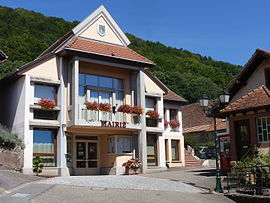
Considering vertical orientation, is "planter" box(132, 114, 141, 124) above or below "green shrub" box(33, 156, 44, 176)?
Result: above

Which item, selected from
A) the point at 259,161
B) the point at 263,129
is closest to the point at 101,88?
→ the point at 263,129

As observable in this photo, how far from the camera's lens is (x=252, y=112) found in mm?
19828

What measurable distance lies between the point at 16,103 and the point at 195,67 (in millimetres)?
69667

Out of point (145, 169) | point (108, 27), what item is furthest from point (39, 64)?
point (145, 169)

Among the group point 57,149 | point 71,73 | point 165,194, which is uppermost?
point 71,73

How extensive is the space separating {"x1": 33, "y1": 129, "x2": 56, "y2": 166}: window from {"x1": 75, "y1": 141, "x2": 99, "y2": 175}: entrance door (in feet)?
7.49

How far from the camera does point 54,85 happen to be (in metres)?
24.1

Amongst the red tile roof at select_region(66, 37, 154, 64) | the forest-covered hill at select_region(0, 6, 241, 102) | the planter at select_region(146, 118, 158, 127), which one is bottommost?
the planter at select_region(146, 118, 158, 127)

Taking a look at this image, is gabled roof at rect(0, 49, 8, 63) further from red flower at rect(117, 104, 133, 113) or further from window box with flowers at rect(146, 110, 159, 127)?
window box with flowers at rect(146, 110, 159, 127)

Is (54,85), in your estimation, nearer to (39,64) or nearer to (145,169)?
(39,64)

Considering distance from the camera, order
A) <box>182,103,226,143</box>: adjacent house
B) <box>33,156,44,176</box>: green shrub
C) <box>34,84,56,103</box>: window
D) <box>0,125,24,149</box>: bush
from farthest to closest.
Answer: <box>182,103,226,143</box>: adjacent house → <box>34,84,56,103</box>: window → <box>33,156,44,176</box>: green shrub → <box>0,125,24,149</box>: bush

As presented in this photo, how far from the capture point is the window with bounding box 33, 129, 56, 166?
75.1 ft

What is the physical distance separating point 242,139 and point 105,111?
326 inches

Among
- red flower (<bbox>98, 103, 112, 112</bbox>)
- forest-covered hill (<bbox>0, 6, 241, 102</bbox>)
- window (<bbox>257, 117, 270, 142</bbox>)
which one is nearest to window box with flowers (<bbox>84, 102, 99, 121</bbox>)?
red flower (<bbox>98, 103, 112, 112</bbox>)
